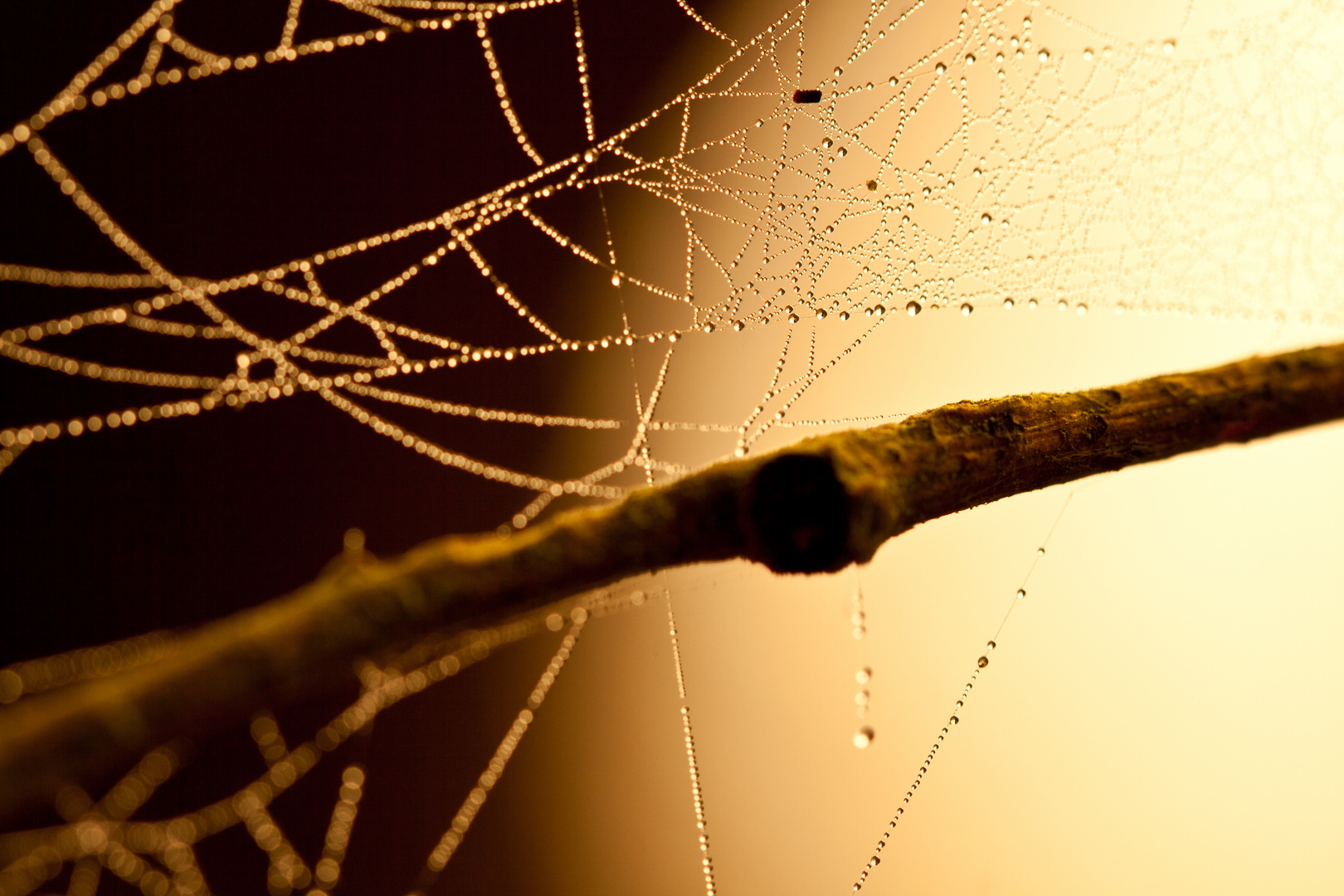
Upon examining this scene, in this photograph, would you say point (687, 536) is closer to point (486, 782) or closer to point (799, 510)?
point (799, 510)

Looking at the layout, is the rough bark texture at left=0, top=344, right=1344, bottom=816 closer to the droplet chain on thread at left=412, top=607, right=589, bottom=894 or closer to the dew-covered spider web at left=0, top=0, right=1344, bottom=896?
the dew-covered spider web at left=0, top=0, right=1344, bottom=896

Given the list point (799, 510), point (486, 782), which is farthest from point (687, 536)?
point (486, 782)

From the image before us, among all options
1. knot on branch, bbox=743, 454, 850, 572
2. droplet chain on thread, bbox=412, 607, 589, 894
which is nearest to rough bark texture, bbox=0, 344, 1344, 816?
knot on branch, bbox=743, 454, 850, 572

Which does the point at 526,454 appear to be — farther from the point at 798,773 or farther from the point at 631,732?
the point at 798,773

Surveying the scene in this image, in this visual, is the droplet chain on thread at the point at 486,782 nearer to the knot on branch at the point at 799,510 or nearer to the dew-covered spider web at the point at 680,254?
the dew-covered spider web at the point at 680,254

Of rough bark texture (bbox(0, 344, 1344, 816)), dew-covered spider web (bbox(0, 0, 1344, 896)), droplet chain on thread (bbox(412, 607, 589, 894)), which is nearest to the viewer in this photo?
rough bark texture (bbox(0, 344, 1344, 816))

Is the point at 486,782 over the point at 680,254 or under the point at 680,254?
under
